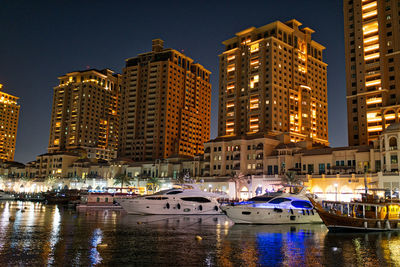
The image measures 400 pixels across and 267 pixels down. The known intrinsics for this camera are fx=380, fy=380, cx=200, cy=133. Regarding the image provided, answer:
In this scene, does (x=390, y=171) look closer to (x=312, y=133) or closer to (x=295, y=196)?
(x=295, y=196)

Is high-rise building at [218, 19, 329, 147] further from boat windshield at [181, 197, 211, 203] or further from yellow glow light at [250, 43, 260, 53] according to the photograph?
boat windshield at [181, 197, 211, 203]

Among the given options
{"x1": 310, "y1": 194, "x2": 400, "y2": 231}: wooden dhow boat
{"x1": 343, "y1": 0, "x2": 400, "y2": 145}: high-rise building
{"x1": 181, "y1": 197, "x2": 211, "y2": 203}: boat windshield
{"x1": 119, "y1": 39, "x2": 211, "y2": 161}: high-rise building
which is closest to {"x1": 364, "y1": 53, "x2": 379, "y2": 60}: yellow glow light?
{"x1": 343, "y1": 0, "x2": 400, "y2": 145}: high-rise building

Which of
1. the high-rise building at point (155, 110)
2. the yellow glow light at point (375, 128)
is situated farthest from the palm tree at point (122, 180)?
the yellow glow light at point (375, 128)

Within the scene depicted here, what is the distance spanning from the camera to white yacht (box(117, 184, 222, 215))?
59.2 m

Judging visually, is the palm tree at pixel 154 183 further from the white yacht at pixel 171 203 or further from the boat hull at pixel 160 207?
the boat hull at pixel 160 207

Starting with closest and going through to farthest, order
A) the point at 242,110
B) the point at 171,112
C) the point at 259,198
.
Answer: the point at 259,198, the point at 242,110, the point at 171,112

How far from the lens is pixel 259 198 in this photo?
1892 inches

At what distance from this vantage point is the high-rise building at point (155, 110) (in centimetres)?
18125

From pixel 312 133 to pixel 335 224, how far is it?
126764 millimetres

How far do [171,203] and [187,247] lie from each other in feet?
104

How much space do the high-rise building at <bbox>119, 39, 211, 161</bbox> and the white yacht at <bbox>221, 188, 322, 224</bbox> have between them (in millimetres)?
130152

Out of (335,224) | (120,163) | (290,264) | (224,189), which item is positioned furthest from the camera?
(120,163)

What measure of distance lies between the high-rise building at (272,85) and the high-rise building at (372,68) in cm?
3011

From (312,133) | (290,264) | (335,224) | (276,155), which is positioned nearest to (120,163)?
(276,155)
